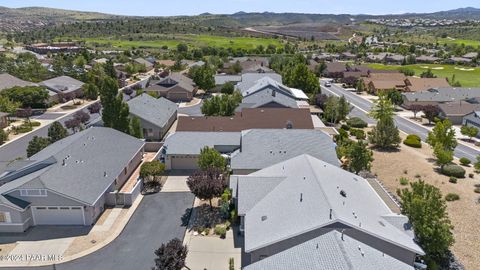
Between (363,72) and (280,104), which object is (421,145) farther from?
(363,72)

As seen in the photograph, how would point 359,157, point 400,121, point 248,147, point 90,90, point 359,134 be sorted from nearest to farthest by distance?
point 359,157 → point 248,147 → point 359,134 → point 400,121 → point 90,90

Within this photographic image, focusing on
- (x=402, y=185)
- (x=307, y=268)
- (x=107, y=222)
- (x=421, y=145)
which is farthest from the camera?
(x=421, y=145)

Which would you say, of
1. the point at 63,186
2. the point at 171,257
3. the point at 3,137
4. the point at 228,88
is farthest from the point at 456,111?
the point at 3,137

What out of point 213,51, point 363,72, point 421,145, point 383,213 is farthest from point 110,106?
point 213,51

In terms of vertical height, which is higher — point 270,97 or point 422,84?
point 270,97

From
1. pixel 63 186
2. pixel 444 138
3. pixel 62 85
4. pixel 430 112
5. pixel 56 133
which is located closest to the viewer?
pixel 63 186

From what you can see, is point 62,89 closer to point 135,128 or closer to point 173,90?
point 173,90

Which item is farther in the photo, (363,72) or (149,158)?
(363,72)

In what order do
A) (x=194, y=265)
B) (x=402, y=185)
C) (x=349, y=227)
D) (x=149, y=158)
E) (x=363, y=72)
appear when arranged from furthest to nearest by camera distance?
(x=363, y=72)
(x=149, y=158)
(x=402, y=185)
(x=194, y=265)
(x=349, y=227)
